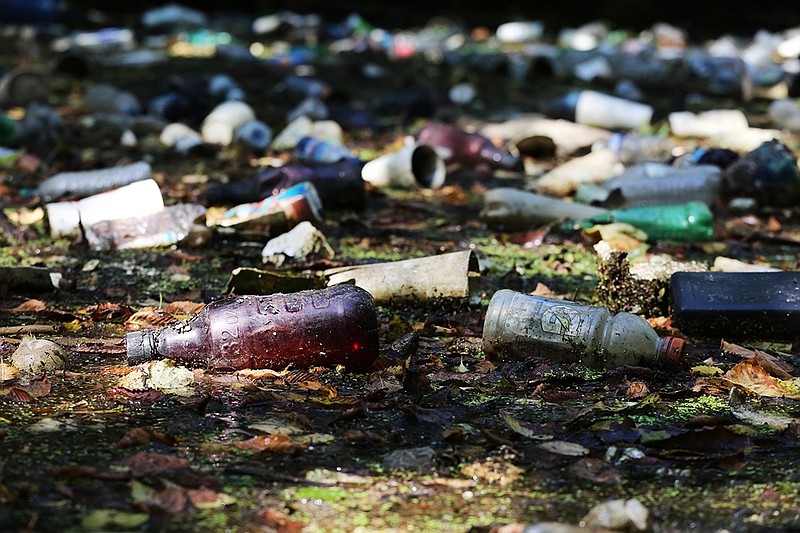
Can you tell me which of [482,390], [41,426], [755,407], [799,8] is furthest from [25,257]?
[799,8]

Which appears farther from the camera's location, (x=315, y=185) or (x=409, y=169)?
(x=409, y=169)

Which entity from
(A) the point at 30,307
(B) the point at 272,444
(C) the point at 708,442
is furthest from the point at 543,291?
(A) the point at 30,307

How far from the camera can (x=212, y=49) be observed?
9.21m

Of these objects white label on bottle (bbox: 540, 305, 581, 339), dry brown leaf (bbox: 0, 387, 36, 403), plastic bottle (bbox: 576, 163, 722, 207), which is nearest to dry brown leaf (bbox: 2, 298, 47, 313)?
dry brown leaf (bbox: 0, 387, 36, 403)

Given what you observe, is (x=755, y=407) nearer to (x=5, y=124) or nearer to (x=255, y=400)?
(x=255, y=400)

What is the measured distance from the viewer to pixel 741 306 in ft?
8.97

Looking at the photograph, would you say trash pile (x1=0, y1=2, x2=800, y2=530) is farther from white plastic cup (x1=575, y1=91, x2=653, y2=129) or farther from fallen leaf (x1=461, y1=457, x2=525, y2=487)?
fallen leaf (x1=461, y1=457, x2=525, y2=487)

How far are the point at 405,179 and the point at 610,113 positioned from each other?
1822 millimetres

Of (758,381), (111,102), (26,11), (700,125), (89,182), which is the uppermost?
(26,11)

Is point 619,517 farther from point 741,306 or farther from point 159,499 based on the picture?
point 741,306

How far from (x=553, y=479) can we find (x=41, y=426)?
97 cm

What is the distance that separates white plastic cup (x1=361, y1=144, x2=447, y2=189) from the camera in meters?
4.53

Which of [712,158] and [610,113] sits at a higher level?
[610,113]

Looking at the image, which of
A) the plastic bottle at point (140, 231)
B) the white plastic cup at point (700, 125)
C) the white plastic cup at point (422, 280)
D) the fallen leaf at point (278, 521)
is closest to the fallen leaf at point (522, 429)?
the fallen leaf at point (278, 521)
